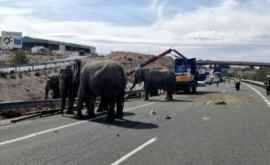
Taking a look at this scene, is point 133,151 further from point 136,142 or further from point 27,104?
point 27,104

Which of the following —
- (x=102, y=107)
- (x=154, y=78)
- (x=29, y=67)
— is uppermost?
(x=29, y=67)

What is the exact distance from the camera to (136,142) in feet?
38.5

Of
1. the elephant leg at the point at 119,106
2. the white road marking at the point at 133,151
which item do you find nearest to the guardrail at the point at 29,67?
the elephant leg at the point at 119,106

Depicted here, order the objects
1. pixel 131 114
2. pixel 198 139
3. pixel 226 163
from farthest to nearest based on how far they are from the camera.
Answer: pixel 131 114 → pixel 198 139 → pixel 226 163

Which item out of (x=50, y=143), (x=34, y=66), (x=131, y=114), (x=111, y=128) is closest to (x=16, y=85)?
(x=34, y=66)

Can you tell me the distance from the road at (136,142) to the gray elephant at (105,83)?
67cm

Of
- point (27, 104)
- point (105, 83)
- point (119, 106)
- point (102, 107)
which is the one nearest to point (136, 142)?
point (105, 83)

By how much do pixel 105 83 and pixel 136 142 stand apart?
4922 millimetres

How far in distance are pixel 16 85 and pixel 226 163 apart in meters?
29.2

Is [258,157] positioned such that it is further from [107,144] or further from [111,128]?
[111,128]

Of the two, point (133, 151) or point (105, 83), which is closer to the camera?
point (133, 151)

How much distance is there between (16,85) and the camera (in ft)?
120

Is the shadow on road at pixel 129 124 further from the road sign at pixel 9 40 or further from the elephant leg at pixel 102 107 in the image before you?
the road sign at pixel 9 40

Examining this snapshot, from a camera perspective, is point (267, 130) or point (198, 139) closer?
point (198, 139)
